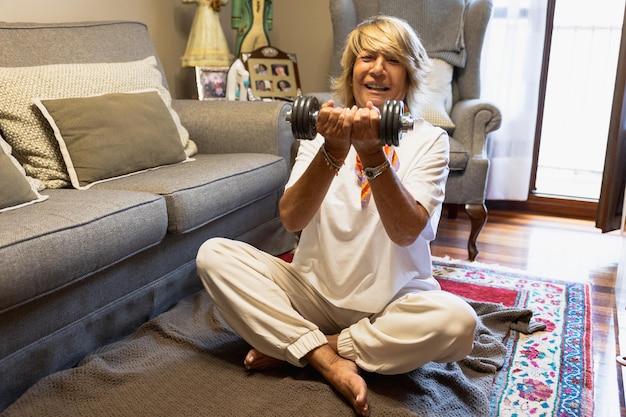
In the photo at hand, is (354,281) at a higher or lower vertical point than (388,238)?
lower

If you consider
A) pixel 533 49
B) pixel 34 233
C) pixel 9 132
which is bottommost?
pixel 34 233

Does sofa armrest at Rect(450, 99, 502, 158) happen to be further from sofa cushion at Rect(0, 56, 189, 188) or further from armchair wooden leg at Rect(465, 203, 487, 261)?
sofa cushion at Rect(0, 56, 189, 188)

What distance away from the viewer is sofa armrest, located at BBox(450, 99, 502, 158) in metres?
2.65

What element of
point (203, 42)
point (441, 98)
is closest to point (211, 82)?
point (203, 42)

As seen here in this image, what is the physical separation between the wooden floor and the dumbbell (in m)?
0.86

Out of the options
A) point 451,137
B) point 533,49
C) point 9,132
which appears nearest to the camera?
point 9,132

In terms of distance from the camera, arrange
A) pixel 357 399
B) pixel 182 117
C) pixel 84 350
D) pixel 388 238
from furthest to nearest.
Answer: pixel 182 117
pixel 84 350
pixel 388 238
pixel 357 399

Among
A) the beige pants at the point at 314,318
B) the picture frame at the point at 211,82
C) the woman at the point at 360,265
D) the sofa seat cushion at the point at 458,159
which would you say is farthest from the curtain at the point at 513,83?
the beige pants at the point at 314,318

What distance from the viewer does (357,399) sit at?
128 cm

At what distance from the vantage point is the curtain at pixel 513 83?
127 inches

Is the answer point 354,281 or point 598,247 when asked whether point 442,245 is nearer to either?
point 598,247

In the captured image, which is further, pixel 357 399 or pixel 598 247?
pixel 598 247

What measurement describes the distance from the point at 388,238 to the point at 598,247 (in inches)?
72.1

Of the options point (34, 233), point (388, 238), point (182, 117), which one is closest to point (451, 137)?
point (182, 117)
